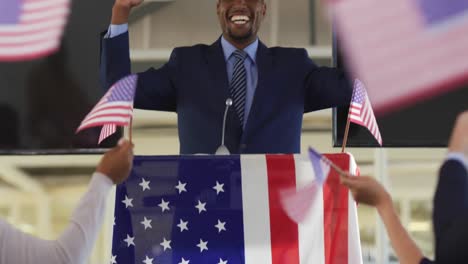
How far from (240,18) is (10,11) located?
4.44 ft

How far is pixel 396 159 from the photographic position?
7.19 metres

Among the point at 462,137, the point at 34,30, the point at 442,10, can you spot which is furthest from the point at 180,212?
the point at 442,10

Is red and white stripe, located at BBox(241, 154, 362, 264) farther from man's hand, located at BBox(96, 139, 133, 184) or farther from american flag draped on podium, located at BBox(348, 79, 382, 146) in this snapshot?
man's hand, located at BBox(96, 139, 133, 184)

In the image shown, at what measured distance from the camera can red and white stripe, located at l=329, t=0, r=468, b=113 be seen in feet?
12.7

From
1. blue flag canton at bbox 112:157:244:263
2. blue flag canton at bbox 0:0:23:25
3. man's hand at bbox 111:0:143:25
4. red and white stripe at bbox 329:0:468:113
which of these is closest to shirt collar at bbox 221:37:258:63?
man's hand at bbox 111:0:143:25

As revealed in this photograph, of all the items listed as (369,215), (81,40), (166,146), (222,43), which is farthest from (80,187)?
(222,43)

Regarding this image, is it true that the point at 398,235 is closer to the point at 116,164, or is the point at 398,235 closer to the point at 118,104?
the point at 116,164

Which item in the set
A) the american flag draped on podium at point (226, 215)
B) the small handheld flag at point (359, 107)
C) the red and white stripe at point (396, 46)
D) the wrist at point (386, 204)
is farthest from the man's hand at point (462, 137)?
the red and white stripe at point (396, 46)

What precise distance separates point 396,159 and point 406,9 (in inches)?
134

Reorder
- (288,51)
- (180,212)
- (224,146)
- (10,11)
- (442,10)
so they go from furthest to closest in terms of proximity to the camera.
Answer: (442,10) → (10,11) → (288,51) → (224,146) → (180,212)

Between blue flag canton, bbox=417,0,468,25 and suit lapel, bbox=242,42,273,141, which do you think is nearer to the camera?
suit lapel, bbox=242,42,273,141

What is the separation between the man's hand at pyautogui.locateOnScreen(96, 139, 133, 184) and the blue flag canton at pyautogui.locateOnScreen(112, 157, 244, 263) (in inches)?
27.5

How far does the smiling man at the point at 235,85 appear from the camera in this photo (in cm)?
275

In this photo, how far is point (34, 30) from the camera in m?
3.82
